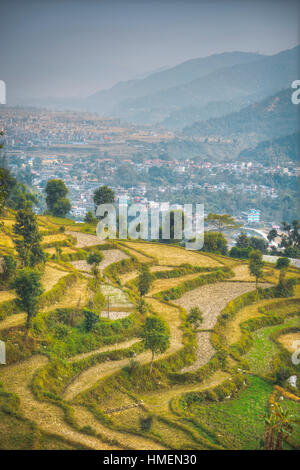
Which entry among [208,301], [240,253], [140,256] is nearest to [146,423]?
[208,301]

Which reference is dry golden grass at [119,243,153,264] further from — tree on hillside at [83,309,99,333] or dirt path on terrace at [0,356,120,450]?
dirt path on terrace at [0,356,120,450]

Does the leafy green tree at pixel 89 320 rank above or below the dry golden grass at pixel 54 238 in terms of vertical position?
below

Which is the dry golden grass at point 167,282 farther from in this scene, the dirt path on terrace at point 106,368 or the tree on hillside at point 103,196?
the tree on hillside at point 103,196

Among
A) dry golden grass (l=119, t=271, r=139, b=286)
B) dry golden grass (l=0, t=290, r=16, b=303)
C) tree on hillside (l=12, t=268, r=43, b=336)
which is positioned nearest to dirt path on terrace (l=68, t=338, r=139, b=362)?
tree on hillside (l=12, t=268, r=43, b=336)

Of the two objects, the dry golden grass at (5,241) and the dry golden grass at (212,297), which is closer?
the dry golden grass at (212,297)

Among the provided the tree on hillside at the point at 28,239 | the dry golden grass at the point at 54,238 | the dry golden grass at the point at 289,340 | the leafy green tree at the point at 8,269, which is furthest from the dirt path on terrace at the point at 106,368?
the dry golden grass at the point at 54,238

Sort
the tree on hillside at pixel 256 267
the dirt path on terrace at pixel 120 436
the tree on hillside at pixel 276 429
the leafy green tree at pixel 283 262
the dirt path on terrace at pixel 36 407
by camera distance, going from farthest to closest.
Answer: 1. the leafy green tree at pixel 283 262
2. the tree on hillside at pixel 256 267
3. the tree on hillside at pixel 276 429
4. the dirt path on terrace at pixel 120 436
5. the dirt path on terrace at pixel 36 407

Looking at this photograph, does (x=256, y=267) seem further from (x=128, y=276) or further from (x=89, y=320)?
(x=89, y=320)

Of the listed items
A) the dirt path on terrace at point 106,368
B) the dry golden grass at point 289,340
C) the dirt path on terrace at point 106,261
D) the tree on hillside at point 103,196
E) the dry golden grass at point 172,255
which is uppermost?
the tree on hillside at point 103,196
